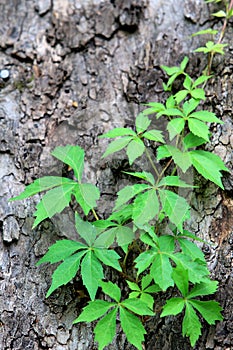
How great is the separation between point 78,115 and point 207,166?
81 centimetres

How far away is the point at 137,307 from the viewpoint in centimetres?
150

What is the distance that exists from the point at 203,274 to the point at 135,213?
1.16ft

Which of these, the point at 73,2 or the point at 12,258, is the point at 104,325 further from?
the point at 73,2

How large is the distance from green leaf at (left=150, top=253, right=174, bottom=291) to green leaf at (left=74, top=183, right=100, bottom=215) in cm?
34

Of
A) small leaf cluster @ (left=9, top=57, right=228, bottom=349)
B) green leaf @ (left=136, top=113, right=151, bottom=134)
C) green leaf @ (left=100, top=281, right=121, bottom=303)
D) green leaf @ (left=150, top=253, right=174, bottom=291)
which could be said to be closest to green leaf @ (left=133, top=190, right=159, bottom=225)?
small leaf cluster @ (left=9, top=57, right=228, bottom=349)

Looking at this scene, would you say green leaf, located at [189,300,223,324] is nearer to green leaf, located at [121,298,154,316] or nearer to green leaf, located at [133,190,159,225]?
green leaf, located at [121,298,154,316]

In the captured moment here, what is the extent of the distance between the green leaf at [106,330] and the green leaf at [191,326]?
0.28 metres

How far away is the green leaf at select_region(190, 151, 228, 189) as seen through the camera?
1695 millimetres

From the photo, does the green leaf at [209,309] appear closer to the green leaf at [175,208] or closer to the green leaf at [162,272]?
the green leaf at [162,272]

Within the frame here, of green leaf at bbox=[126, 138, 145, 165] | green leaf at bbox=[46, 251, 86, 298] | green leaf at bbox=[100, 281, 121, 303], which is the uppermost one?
green leaf at bbox=[126, 138, 145, 165]

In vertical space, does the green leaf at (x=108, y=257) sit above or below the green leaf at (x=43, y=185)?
below

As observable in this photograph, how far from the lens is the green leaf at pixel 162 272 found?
4.84 ft

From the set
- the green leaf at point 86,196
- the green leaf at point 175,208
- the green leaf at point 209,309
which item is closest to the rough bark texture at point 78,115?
the green leaf at point 209,309

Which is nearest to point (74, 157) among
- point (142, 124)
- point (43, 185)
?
point (43, 185)
